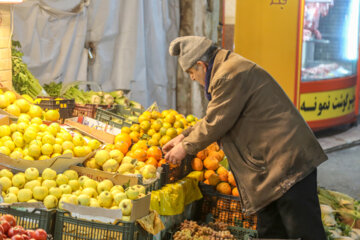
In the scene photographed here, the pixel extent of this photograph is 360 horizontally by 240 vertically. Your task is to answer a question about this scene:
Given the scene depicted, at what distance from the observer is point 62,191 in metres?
3.68

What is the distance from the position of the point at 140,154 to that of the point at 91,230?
4.58ft

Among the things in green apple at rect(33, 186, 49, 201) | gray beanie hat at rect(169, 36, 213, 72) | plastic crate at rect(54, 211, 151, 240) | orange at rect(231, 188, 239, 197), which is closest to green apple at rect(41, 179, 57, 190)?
green apple at rect(33, 186, 49, 201)

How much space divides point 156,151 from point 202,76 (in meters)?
1.10

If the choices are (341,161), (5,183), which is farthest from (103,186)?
(341,161)

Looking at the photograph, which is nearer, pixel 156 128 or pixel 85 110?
pixel 156 128

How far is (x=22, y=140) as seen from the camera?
14.2 feet

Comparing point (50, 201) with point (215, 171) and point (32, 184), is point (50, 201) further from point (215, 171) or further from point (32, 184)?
point (215, 171)

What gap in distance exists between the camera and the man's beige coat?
376cm

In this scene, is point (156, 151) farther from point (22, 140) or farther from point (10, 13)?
point (10, 13)

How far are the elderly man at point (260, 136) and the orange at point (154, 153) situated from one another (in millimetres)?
927

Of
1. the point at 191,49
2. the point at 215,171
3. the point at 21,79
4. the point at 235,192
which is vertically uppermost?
the point at 191,49

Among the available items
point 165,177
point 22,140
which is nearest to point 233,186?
point 165,177

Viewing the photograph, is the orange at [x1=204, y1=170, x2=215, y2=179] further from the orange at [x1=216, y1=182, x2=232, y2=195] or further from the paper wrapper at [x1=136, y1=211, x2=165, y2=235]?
the paper wrapper at [x1=136, y1=211, x2=165, y2=235]

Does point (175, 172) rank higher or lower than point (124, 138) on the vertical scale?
lower
